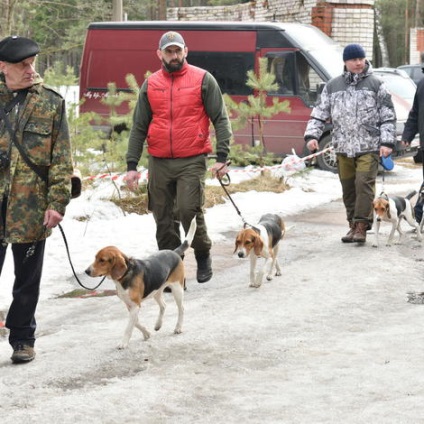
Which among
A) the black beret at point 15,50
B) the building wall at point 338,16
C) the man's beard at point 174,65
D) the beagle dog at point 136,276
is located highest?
the building wall at point 338,16

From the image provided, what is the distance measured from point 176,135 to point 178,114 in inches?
6.8

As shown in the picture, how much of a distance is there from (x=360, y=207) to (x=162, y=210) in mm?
2995

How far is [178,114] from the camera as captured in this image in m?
8.05

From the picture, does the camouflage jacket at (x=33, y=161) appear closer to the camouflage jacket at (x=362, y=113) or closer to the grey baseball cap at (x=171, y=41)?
the grey baseball cap at (x=171, y=41)

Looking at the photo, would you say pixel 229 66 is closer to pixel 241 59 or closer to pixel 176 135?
pixel 241 59

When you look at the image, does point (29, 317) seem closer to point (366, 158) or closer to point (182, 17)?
point (366, 158)

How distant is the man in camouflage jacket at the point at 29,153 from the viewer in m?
5.91

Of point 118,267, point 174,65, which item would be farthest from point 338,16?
point 118,267

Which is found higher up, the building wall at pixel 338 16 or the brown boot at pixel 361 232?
the building wall at pixel 338 16

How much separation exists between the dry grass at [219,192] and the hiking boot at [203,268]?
399cm

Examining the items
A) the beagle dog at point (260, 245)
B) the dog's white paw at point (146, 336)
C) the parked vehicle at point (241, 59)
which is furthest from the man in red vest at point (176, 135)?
the parked vehicle at point (241, 59)

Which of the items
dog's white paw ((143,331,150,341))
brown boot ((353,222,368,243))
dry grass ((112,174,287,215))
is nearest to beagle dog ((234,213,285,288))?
brown boot ((353,222,368,243))

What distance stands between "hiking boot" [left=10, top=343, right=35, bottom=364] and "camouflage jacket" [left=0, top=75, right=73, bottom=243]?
682 millimetres

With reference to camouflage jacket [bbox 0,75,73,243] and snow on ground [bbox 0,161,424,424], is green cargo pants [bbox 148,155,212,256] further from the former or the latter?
camouflage jacket [bbox 0,75,73,243]
